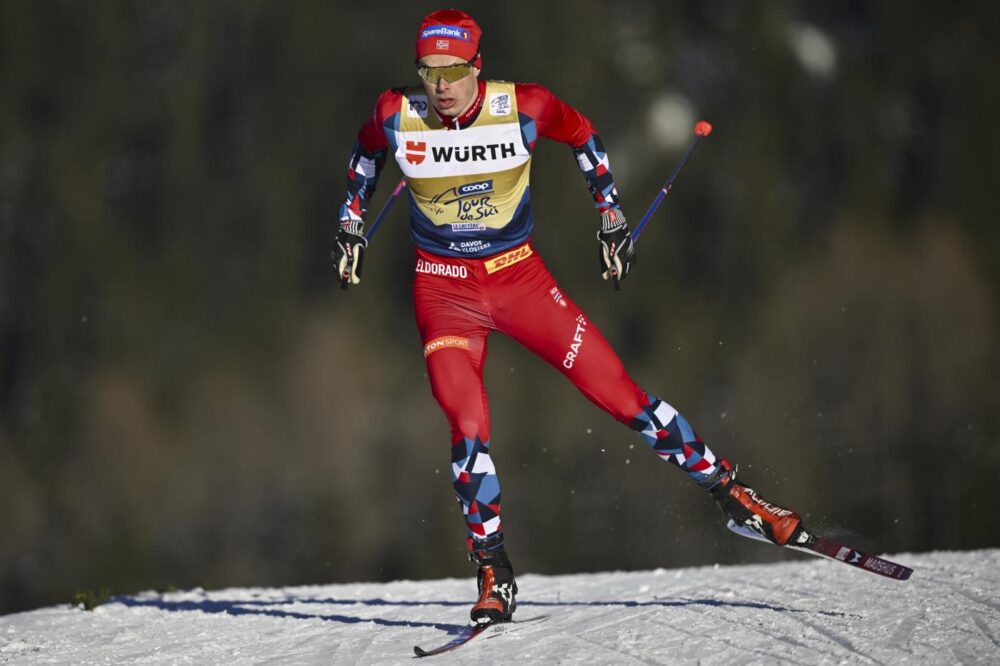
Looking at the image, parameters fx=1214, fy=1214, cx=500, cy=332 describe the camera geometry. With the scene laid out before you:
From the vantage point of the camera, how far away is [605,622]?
15.8 ft

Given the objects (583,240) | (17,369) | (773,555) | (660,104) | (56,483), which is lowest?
(773,555)

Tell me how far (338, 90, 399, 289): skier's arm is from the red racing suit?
0.02m

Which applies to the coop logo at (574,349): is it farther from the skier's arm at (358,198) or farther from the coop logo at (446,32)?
the coop logo at (446,32)

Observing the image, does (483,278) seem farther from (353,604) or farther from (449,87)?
(353,604)

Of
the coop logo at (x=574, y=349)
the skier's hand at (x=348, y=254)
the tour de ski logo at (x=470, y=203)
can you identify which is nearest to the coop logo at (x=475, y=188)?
the tour de ski logo at (x=470, y=203)

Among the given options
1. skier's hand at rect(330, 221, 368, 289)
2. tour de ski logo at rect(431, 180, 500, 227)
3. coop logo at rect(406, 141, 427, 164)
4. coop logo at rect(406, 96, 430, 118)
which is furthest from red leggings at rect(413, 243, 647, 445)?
coop logo at rect(406, 96, 430, 118)

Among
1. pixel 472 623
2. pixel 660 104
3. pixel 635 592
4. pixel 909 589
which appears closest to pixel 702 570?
pixel 635 592

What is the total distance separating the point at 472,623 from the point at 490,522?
0.63 m

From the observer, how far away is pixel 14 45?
8203 millimetres

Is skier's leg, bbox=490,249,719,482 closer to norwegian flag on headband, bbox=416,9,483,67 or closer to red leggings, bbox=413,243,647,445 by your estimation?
red leggings, bbox=413,243,647,445

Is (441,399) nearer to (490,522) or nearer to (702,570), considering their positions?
(490,522)

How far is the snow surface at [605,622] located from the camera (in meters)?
4.24

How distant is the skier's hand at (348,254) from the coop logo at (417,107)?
52cm

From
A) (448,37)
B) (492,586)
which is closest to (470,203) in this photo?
(448,37)
